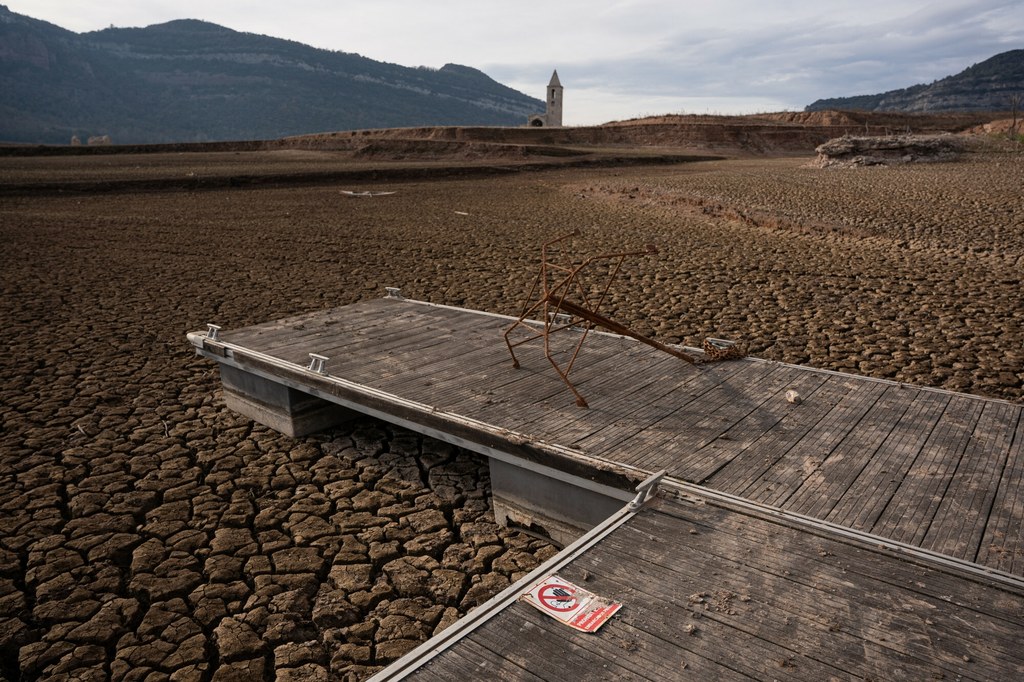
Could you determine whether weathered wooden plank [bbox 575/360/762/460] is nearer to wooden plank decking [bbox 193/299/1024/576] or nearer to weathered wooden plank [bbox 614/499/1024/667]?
wooden plank decking [bbox 193/299/1024/576]

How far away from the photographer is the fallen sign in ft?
7.13

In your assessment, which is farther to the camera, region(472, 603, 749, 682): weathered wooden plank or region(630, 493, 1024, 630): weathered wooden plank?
region(630, 493, 1024, 630): weathered wooden plank

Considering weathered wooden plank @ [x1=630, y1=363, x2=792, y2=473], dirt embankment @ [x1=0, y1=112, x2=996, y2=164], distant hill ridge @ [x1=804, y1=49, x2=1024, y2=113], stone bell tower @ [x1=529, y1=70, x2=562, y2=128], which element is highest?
distant hill ridge @ [x1=804, y1=49, x2=1024, y2=113]

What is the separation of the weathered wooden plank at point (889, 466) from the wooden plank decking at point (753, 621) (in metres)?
0.22

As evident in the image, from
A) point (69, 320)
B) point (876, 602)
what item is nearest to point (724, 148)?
point (69, 320)

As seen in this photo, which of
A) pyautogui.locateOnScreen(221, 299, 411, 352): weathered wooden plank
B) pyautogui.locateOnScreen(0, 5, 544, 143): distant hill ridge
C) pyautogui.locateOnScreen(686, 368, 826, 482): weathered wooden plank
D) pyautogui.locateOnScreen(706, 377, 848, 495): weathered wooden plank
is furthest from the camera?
pyautogui.locateOnScreen(0, 5, 544, 143): distant hill ridge

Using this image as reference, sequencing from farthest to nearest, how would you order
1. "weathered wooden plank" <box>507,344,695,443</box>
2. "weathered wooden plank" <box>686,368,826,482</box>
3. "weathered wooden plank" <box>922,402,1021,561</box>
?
"weathered wooden plank" <box>507,344,695,443</box> → "weathered wooden plank" <box>686,368,826,482</box> → "weathered wooden plank" <box>922,402,1021,561</box>

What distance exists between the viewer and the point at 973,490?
114 inches

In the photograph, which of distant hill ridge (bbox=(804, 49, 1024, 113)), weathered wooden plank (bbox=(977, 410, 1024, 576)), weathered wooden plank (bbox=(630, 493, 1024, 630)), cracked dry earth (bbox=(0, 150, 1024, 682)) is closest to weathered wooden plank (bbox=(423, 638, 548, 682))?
weathered wooden plank (bbox=(630, 493, 1024, 630))

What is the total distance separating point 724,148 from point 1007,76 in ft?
495

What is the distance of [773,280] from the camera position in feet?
29.6

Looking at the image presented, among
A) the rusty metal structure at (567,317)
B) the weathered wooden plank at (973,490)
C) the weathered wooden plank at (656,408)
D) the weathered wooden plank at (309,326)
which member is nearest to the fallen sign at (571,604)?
the weathered wooden plank at (656,408)

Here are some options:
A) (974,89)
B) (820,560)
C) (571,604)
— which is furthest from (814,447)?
(974,89)

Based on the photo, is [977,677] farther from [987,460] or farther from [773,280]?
[773,280]
